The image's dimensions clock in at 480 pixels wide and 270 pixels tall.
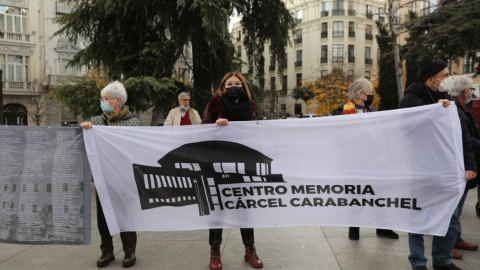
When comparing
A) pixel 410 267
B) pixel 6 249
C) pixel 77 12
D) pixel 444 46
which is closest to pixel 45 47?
pixel 77 12

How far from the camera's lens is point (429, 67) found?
4.00 metres

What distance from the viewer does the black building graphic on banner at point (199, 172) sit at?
414 centimetres

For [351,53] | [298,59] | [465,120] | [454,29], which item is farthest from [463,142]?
[298,59]

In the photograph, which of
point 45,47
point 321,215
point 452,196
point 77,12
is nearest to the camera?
point 452,196

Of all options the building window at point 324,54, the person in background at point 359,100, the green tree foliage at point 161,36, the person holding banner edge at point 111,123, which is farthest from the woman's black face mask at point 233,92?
the building window at point 324,54

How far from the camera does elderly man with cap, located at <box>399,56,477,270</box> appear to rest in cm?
379

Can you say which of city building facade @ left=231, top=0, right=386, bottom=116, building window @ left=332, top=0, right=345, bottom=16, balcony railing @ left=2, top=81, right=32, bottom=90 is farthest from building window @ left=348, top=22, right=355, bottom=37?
balcony railing @ left=2, top=81, right=32, bottom=90

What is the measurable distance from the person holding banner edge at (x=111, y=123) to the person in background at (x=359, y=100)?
2654 millimetres

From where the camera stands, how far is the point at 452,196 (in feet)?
12.2

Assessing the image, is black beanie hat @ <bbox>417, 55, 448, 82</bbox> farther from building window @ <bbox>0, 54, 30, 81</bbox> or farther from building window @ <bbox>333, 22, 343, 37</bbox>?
building window @ <bbox>333, 22, 343, 37</bbox>

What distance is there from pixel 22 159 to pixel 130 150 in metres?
1.15

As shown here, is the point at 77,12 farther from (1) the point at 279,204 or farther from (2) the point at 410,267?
(2) the point at 410,267

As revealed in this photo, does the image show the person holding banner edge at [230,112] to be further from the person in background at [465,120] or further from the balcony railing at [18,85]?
the balcony railing at [18,85]

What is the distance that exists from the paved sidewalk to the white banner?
18.2 inches
